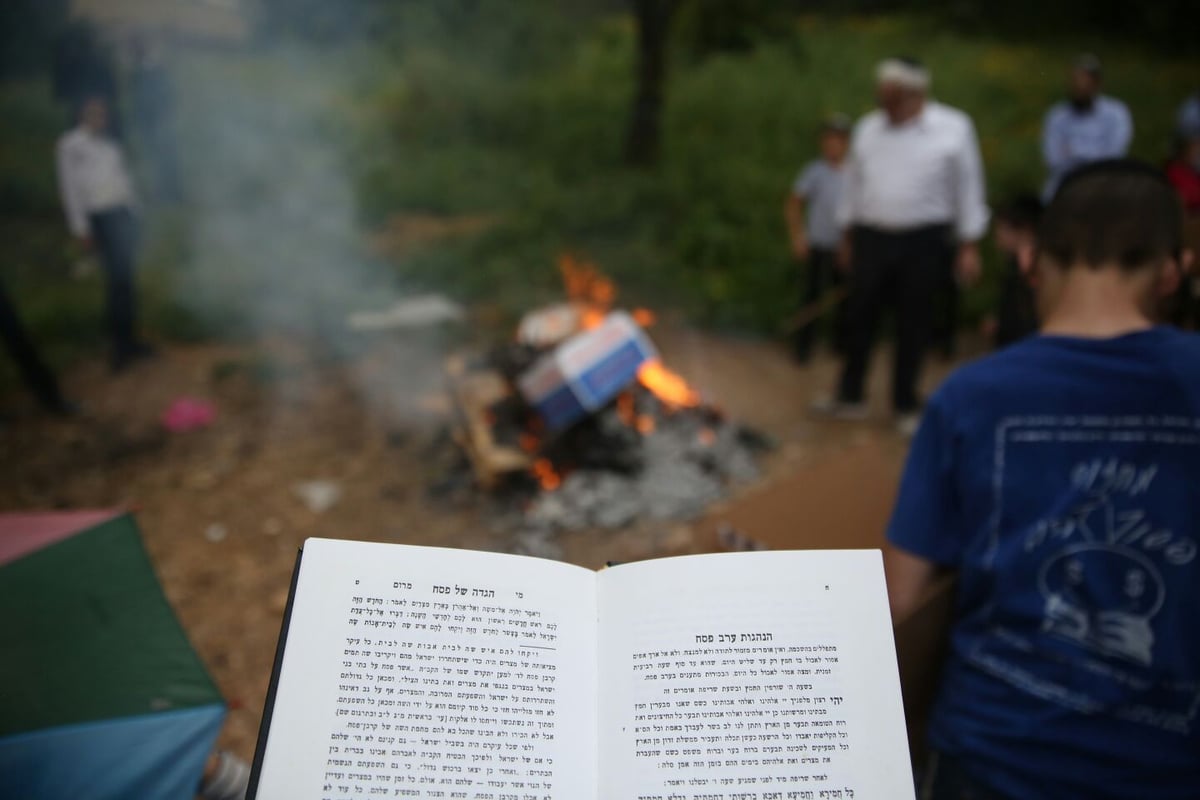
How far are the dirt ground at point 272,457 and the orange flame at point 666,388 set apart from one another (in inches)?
24.6

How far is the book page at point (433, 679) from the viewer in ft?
3.89

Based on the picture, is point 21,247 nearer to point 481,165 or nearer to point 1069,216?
point 481,165

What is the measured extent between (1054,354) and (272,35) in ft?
36.9

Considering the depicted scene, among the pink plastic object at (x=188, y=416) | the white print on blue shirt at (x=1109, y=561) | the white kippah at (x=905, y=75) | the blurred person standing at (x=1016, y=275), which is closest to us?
the white print on blue shirt at (x=1109, y=561)

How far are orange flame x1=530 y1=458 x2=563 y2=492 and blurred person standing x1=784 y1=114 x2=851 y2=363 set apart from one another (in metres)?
2.61

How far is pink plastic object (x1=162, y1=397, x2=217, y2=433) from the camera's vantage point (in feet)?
17.3

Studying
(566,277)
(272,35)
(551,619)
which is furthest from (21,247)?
(551,619)

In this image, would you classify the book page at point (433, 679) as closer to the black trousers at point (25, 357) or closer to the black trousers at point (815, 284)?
the black trousers at point (25, 357)

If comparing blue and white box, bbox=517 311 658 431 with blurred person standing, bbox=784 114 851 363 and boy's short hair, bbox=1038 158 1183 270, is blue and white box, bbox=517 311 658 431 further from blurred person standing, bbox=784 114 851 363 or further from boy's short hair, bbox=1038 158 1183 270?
boy's short hair, bbox=1038 158 1183 270

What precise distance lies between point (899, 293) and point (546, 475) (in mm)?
2505

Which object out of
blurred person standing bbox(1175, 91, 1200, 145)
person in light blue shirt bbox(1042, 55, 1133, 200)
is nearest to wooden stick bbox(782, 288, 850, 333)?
person in light blue shirt bbox(1042, 55, 1133, 200)

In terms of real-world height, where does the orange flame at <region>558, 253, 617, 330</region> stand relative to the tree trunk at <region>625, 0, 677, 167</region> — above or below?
below

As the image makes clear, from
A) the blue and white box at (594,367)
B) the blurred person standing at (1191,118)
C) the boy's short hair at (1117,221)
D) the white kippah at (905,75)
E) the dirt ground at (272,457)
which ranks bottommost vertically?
the dirt ground at (272,457)

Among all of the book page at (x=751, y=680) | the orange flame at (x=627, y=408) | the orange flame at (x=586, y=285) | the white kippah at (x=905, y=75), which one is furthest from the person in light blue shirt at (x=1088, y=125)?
the book page at (x=751, y=680)
